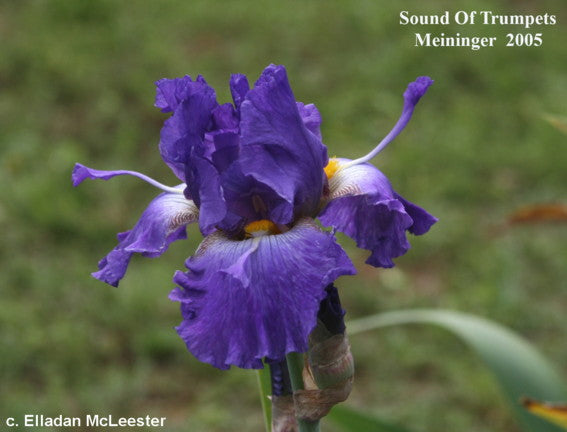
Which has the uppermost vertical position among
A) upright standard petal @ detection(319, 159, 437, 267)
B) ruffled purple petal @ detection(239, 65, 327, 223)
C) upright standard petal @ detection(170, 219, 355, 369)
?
ruffled purple petal @ detection(239, 65, 327, 223)

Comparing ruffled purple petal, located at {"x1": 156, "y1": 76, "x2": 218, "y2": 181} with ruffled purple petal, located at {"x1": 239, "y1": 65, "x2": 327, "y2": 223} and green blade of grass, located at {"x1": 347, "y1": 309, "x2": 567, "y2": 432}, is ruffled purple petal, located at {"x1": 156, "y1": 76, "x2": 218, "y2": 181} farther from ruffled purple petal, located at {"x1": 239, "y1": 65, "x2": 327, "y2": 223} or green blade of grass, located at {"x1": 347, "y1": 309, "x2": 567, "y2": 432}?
green blade of grass, located at {"x1": 347, "y1": 309, "x2": 567, "y2": 432}

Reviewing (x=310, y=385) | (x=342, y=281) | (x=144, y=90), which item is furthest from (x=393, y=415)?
(x=144, y=90)

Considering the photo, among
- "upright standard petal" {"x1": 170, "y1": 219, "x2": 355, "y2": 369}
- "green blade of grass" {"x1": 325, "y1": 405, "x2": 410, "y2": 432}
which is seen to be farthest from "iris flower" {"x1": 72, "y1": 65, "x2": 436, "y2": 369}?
"green blade of grass" {"x1": 325, "y1": 405, "x2": 410, "y2": 432}

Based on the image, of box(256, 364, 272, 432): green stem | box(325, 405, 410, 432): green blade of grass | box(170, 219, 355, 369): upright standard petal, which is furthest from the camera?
box(325, 405, 410, 432): green blade of grass

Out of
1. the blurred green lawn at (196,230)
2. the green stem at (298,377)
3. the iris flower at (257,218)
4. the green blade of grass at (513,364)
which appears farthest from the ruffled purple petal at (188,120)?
the blurred green lawn at (196,230)

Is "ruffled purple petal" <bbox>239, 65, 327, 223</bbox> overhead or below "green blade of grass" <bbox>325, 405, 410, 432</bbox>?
overhead

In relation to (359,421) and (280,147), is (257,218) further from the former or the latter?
(359,421)

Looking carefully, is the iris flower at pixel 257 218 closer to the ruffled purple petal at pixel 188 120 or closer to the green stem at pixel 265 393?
the ruffled purple petal at pixel 188 120

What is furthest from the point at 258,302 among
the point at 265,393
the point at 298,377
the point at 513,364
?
the point at 513,364
